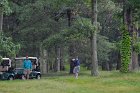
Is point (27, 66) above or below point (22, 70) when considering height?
above

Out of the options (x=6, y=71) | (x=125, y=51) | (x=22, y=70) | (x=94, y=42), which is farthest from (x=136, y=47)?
(x=6, y=71)

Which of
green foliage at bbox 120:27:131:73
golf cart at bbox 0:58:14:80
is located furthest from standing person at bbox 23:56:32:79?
green foliage at bbox 120:27:131:73

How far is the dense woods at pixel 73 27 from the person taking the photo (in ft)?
125

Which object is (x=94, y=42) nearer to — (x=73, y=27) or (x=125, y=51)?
(x=125, y=51)

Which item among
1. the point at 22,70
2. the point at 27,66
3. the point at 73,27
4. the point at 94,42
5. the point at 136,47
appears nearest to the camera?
the point at 27,66

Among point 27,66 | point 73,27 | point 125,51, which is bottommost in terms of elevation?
point 27,66

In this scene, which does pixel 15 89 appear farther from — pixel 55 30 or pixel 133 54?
pixel 55 30

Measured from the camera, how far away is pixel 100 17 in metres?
55.6

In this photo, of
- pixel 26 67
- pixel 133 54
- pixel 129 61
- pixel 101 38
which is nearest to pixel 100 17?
pixel 101 38

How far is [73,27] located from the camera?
4112 centimetres

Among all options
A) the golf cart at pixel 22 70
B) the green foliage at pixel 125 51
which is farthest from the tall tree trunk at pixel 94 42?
the golf cart at pixel 22 70

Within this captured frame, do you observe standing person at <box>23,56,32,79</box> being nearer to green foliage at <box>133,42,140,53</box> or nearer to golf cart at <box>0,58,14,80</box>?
golf cart at <box>0,58,14,80</box>

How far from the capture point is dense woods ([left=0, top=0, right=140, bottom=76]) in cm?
3819

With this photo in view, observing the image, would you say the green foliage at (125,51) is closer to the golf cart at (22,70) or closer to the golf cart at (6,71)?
the golf cart at (22,70)
